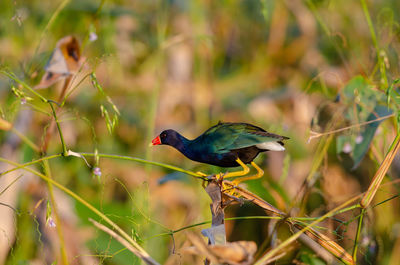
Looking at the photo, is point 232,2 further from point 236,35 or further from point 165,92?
point 165,92

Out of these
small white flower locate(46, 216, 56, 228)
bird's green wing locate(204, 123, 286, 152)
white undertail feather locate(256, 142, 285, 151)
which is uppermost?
bird's green wing locate(204, 123, 286, 152)

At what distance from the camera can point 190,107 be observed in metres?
4.22

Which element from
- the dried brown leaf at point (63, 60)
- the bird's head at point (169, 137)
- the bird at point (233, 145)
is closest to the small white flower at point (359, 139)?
the bird at point (233, 145)

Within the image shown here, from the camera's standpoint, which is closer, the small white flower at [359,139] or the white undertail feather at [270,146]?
the white undertail feather at [270,146]

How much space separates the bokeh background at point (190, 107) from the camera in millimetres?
2168

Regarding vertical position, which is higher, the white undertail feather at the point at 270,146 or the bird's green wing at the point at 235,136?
the bird's green wing at the point at 235,136

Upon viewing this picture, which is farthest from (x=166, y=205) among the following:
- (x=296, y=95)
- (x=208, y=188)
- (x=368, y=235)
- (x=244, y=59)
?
(x=208, y=188)

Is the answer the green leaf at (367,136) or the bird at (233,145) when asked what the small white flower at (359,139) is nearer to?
the green leaf at (367,136)

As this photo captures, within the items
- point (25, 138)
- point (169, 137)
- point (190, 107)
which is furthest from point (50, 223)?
point (190, 107)

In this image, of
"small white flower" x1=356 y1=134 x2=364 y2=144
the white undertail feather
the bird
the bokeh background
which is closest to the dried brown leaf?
the bokeh background

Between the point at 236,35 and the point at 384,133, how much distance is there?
2.94 metres

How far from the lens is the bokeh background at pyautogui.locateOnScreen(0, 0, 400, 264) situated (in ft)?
7.11

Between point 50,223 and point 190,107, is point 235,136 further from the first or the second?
point 190,107

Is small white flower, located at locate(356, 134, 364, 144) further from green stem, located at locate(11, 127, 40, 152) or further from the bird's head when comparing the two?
green stem, located at locate(11, 127, 40, 152)
